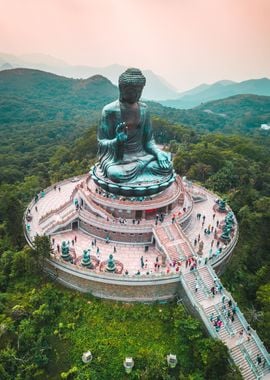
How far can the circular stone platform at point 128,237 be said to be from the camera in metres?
17.3

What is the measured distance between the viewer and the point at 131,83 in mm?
21203

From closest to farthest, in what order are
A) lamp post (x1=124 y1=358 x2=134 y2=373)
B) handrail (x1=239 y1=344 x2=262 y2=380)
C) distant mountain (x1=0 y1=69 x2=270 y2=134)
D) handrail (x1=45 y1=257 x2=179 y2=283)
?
lamp post (x1=124 y1=358 x2=134 y2=373) < handrail (x1=239 y1=344 x2=262 y2=380) < handrail (x1=45 y1=257 x2=179 y2=283) < distant mountain (x1=0 y1=69 x2=270 y2=134)

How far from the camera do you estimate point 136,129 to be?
23.4 m

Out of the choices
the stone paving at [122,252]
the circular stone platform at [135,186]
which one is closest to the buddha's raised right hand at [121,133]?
the circular stone platform at [135,186]

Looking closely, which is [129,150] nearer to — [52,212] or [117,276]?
[52,212]

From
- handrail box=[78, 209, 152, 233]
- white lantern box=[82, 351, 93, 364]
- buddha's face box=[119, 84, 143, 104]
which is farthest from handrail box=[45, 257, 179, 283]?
buddha's face box=[119, 84, 143, 104]

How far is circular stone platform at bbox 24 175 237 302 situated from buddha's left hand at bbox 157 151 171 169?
72.4 inches

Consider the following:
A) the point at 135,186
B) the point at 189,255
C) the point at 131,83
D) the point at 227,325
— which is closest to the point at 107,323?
the point at 227,325

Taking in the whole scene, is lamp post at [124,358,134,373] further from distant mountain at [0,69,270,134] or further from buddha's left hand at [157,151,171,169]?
distant mountain at [0,69,270,134]

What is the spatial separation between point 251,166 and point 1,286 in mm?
28673

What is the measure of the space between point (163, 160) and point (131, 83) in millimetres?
5552

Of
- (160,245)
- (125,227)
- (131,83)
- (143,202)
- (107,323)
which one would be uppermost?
(131,83)

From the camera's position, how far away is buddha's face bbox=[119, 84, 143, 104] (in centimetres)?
2148

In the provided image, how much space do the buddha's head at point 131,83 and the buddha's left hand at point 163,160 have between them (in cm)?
430
